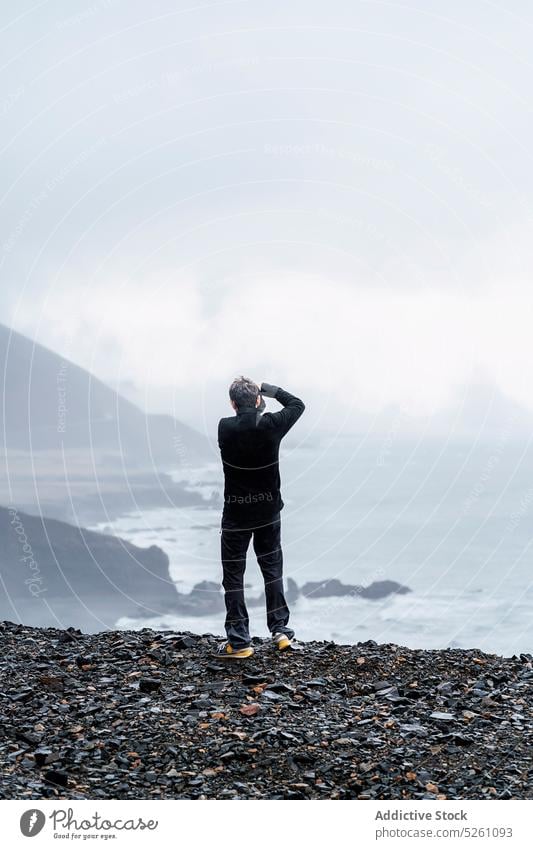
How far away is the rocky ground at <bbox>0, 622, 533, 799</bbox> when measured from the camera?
889cm

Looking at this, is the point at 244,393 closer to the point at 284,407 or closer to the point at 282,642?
the point at 284,407

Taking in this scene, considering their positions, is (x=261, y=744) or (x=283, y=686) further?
(x=283, y=686)

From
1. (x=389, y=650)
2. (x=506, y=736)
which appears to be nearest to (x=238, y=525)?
(x=389, y=650)

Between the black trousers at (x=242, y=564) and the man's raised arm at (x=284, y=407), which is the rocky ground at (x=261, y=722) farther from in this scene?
the man's raised arm at (x=284, y=407)

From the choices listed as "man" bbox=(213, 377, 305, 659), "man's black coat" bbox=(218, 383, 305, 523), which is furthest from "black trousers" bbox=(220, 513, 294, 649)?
"man's black coat" bbox=(218, 383, 305, 523)

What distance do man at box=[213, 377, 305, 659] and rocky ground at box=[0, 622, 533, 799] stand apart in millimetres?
853

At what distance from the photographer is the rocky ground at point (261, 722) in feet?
29.2

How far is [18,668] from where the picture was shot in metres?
12.5

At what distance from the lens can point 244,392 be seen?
11.8 m

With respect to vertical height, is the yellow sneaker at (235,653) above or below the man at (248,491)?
below

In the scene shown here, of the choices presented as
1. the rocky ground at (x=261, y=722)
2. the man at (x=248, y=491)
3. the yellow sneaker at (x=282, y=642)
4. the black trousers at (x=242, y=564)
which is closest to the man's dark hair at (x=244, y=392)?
the man at (x=248, y=491)

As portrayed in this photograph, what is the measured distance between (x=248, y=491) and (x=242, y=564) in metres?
0.91

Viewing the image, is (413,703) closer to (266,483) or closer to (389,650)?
(389,650)

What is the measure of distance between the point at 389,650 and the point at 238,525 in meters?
2.84
